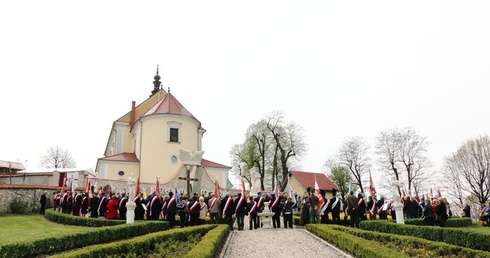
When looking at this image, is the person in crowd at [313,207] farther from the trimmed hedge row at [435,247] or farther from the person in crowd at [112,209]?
the person in crowd at [112,209]

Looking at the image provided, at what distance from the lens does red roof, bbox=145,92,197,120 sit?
43906 mm

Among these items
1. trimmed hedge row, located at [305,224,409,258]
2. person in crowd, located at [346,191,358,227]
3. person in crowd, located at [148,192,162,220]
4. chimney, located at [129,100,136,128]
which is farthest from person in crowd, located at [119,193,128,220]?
chimney, located at [129,100,136,128]

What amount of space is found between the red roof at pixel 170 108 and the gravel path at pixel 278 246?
29.2m

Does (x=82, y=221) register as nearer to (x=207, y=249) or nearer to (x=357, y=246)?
(x=207, y=249)

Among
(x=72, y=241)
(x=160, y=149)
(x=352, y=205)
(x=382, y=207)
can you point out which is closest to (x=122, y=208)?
(x=72, y=241)

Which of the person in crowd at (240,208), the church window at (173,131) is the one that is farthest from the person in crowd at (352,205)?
the church window at (173,131)

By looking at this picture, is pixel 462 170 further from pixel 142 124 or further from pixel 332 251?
pixel 332 251

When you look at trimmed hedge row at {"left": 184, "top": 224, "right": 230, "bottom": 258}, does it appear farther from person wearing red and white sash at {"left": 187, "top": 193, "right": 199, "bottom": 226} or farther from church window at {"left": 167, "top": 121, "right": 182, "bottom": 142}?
church window at {"left": 167, "top": 121, "right": 182, "bottom": 142}

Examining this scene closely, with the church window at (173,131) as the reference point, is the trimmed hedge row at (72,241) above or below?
below

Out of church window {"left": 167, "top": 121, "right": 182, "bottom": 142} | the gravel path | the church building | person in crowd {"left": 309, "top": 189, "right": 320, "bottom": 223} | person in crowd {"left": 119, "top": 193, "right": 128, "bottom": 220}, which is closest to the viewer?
the gravel path

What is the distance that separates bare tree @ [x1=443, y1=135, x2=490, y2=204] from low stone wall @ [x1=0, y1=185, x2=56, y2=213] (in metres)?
41.7

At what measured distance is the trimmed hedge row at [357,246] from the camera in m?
9.04

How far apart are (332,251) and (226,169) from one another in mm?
34368

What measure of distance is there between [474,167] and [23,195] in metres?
43.8
